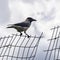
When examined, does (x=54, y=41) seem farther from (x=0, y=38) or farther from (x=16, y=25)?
(x=16, y=25)

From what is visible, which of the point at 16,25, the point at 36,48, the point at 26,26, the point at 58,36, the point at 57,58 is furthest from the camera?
the point at 26,26

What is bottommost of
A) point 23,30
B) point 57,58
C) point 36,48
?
point 57,58

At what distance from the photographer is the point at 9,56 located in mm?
4332

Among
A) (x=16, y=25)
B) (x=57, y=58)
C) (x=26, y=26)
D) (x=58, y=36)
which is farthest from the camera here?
(x=26, y=26)

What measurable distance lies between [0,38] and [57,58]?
1350 millimetres

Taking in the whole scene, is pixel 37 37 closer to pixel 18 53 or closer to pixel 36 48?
pixel 36 48

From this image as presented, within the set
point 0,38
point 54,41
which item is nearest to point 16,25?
point 0,38

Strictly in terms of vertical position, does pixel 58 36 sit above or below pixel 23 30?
below

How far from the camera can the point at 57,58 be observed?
3.83 metres

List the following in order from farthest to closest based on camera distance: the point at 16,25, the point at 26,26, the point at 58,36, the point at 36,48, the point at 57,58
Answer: the point at 26,26 < the point at 16,25 < the point at 36,48 < the point at 58,36 < the point at 57,58

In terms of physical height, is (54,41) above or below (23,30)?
below

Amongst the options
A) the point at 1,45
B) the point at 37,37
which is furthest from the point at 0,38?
the point at 37,37

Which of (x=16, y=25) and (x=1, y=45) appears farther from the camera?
(x=16, y=25)

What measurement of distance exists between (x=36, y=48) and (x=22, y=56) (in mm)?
317
